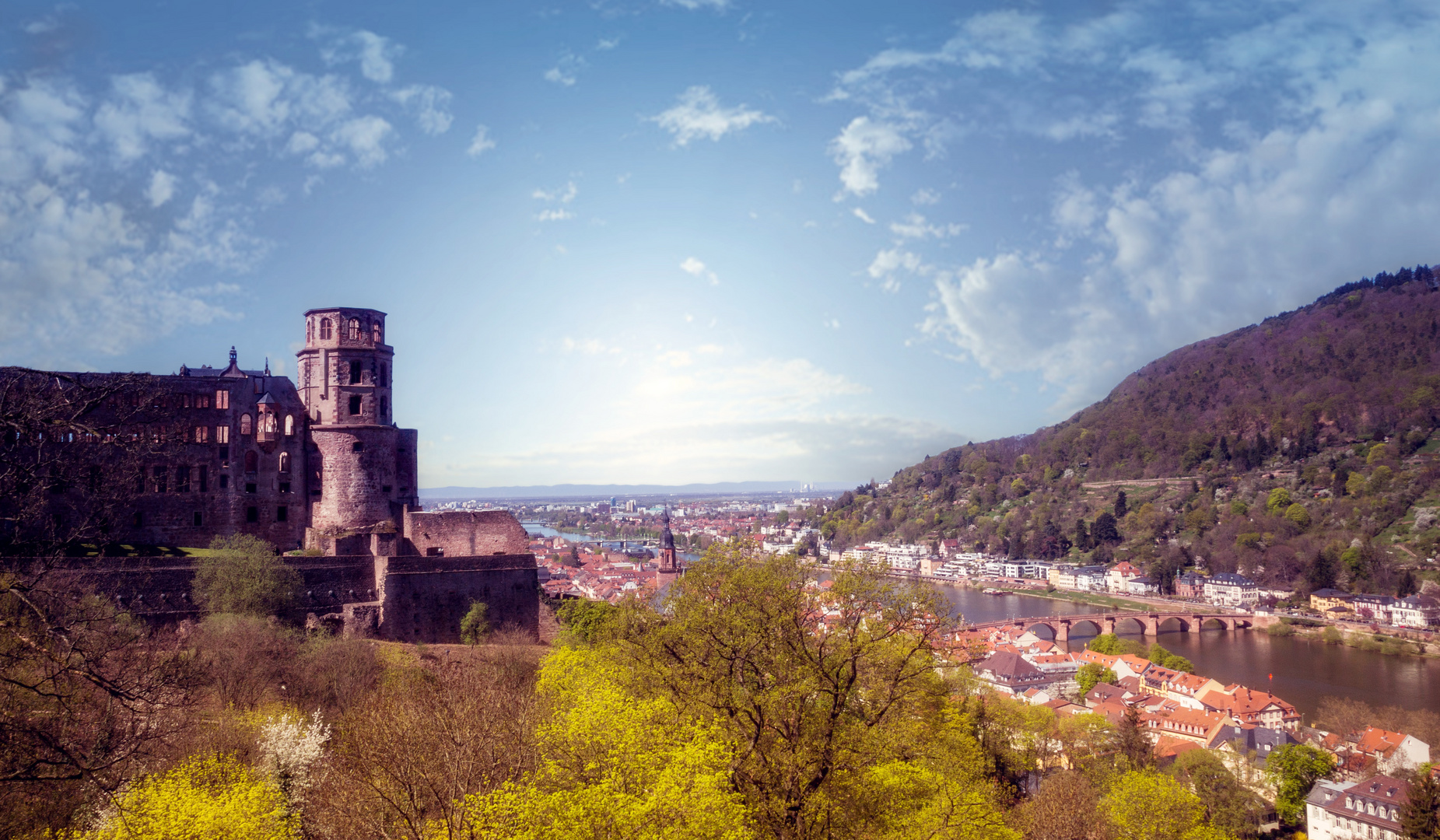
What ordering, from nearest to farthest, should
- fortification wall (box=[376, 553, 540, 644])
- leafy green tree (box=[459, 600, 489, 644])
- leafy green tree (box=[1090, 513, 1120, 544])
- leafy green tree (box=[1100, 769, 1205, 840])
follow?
leafy green tree (box=[1100, 769, 1205, 840]), fortification wall (box=[376, 553, 540, 644]), leafy green tree (box=[459, 600, 489, 644]), leafy green tree (box=[1090, 513, 1120, 544])

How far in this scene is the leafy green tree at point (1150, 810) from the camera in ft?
70.5

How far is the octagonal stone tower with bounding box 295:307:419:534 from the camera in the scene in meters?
30.6

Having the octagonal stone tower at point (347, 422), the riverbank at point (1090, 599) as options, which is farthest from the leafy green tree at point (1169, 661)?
the octagonal stone tower at point (347, 422)

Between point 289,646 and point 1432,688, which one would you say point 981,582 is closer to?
point 1432,688

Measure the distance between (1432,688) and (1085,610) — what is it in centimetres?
3749

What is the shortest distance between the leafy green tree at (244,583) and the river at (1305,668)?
32308 millimetres

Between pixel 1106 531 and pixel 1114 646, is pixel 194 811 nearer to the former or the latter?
pixel 1114 646

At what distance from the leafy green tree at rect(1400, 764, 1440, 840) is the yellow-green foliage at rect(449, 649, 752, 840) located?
25669 millimetres

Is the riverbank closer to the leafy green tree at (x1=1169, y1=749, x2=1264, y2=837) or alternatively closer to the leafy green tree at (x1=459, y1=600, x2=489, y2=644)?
the leafy green tree at (x1=1169, y1=749, x2=1264, y2=837)

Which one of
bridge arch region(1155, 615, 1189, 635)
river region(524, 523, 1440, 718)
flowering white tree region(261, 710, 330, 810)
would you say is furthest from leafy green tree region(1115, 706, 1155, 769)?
bridge arch region(1155, 615, 1189, 635)

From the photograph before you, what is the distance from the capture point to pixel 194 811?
11297 mm

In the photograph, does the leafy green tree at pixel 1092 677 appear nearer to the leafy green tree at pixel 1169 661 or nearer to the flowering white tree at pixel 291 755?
the leafy green tree at pixel 1169 661

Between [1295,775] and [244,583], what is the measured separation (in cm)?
3585

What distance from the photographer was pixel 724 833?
10836 millimetres
